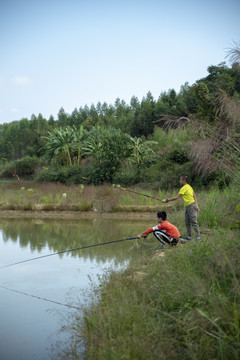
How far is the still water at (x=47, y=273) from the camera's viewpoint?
4395 millimetres

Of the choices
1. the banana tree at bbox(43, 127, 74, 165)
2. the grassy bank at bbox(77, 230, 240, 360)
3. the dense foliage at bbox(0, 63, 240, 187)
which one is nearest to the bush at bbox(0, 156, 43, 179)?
the dense foliage at bbox(0, 63, 240, 187)

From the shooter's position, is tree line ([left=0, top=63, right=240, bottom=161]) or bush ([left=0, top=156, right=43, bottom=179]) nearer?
tree line ([left=0, top=63, right=240, bottom=161])

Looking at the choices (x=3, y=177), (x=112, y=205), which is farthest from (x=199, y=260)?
(x=3, y=177)

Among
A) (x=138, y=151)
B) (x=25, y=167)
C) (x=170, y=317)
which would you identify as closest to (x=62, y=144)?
(x=138, y=151)

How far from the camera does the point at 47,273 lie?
703 cm

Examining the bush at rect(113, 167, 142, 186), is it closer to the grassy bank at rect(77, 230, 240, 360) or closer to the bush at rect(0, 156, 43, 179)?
the grassy bank at rect(77, 230, 240, 360)

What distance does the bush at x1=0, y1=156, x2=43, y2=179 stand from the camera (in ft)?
140

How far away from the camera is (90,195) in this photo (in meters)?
17.2

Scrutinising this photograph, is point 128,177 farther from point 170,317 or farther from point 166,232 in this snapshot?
point 170,317

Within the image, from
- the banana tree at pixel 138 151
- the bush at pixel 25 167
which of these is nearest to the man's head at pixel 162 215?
the banana tree at pixel 138 151

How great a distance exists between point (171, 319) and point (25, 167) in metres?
41.2

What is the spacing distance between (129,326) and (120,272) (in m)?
2.18

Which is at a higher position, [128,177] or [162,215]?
[128,177]

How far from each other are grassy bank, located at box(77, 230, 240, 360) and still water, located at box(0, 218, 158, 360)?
0.59 metres
